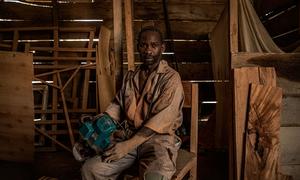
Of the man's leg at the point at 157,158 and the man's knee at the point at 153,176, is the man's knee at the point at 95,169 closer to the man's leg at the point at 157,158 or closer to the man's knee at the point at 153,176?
the man's leg at the point at 157,158

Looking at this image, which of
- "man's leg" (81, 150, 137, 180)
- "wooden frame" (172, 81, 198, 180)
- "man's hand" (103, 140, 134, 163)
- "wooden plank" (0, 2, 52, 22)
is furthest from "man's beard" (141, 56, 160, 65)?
"wooden plank" (0, 2, 52, 22)

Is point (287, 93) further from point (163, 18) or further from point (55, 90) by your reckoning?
point (55, 90)

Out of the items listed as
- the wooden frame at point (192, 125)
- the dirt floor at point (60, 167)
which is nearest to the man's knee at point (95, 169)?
the wooden frame at point (192, 125)

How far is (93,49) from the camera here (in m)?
5.23

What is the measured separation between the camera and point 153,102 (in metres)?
2.62

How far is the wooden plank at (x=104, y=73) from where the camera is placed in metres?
4.73

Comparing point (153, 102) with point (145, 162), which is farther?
point (153, 102)

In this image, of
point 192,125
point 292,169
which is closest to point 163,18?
point 192,125

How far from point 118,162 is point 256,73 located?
146cm

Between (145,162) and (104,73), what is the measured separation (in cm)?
281

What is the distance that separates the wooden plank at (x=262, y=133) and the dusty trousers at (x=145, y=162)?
30.7 inches

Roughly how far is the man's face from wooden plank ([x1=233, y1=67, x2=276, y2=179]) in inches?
30.7

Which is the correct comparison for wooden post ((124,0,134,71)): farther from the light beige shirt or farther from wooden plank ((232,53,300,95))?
wooden plank ((232,53,300,95))

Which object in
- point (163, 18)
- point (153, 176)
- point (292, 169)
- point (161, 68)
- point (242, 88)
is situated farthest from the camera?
point (163, 18)
